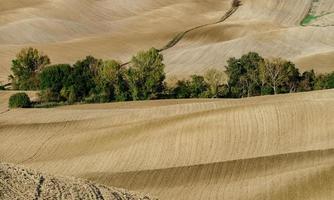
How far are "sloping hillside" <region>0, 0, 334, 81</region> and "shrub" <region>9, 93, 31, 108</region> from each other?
24.8 meters

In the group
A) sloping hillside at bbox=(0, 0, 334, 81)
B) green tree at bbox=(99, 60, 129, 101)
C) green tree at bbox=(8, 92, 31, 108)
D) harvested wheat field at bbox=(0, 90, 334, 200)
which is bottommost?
harvested wheat field at bbox=(0, 90, 334, 200)

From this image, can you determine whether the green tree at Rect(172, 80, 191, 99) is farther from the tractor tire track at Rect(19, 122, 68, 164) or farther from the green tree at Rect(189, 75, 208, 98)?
the tractor tire track at Rect(19, 122, 68, 164)

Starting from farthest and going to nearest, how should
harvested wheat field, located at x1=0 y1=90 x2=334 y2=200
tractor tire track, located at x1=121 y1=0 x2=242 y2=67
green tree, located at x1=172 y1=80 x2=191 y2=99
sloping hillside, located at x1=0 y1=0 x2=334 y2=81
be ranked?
1. tractor tire track, located at x1=121 y1=0 x2=242 y2=67
2. sloping hillside, located at x1=0 y1=0 x2=334 y2=81
3. green tree, located at x1=172 y1=80 x2=191 y2=99
4. harvested wheat field, located at x1=0 y1=90 x2=334 y2=200

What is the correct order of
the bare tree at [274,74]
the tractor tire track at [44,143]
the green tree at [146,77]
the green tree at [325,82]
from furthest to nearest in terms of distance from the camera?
the bare tree at [274,74] < the green tree at [146,77] < the green tree at [325,82] < the tractor tire track at [44,143]

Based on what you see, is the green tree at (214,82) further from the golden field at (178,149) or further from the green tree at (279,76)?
the golden field at (178,149)

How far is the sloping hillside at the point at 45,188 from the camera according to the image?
27.3 metres

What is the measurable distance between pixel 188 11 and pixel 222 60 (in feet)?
144

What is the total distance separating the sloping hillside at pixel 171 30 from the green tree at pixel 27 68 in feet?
13.2

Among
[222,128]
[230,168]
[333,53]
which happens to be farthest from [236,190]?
[333,53]

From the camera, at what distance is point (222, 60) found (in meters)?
97.5

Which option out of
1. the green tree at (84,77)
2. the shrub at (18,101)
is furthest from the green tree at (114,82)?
the shrub at (18,101)

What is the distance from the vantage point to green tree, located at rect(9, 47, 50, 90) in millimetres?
89188

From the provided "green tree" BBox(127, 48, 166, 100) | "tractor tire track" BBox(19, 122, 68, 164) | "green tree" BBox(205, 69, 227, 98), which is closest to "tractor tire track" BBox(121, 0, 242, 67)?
"green tree" BBox(127, 48, 166, 100)

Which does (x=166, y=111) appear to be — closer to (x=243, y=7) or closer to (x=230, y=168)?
(x=230, y=168)
